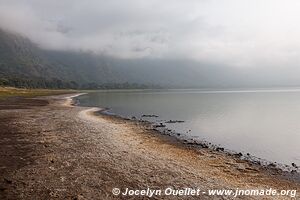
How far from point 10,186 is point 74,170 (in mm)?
4539

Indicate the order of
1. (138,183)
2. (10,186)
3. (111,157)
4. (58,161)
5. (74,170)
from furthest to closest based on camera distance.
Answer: (111,157) < (58,161) < (74,170) < (138,183) < (10,186)

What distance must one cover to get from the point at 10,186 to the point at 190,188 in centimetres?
1062

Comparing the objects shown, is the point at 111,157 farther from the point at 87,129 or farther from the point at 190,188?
the point at 87,129

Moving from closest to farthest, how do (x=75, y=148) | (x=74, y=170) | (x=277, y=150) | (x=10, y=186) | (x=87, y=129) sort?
(x=10, y=186), (x=74, y=170), (x=75, y=148), (x=277, y=150), (x=87, y=129)

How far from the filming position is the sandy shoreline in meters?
17.9

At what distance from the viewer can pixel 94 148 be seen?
2884 cm

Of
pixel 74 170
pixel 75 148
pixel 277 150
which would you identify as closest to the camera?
pixel 74 170

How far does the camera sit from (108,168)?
72.4 ft

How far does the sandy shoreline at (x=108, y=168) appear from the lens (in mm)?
17906

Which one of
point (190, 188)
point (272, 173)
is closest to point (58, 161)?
point (190, 188)

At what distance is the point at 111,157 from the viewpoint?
25.5 metres

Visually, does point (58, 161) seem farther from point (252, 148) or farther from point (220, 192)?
point (252, 148)

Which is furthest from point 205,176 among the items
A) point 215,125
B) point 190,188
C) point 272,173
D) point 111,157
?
point 215,125

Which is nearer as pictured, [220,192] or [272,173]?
[220,192]
